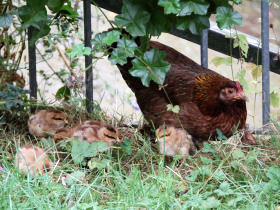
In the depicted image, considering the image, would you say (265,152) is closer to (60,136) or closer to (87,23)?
(60,136)

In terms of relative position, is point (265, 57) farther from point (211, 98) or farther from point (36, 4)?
point (36, 4)

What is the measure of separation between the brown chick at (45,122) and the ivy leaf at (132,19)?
1103 millimetres

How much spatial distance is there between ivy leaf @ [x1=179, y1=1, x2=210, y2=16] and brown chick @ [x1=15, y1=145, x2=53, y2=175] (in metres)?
1.03

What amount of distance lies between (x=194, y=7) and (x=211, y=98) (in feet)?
2.82

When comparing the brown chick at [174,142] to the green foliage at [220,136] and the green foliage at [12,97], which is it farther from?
the green foliage at [12,97]

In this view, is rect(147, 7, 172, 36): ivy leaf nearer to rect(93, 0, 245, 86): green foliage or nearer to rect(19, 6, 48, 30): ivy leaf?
rect(93, 0, 245, 86): green foliage

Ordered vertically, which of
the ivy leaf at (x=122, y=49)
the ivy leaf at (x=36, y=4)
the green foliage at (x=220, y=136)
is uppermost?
the ivy leaf at (x=36, y=4)

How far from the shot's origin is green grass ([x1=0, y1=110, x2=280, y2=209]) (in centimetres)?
215

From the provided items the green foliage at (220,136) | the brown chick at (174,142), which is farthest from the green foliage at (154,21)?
the green foliage at (220,136)

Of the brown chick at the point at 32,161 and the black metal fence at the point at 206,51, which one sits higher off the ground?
the black metal fence at the point at 206,51

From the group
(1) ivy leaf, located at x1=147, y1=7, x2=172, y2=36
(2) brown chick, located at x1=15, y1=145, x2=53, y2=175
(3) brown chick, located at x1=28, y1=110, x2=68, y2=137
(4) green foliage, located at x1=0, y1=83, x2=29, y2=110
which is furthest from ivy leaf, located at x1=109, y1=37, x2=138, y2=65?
(4) green foliage, located at x1=0, y1=83, x2=29, y2=110

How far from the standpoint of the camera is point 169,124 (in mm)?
3031

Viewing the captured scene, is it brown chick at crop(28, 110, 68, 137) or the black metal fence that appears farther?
the black metal fence

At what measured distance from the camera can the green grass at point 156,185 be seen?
2.15 meters
